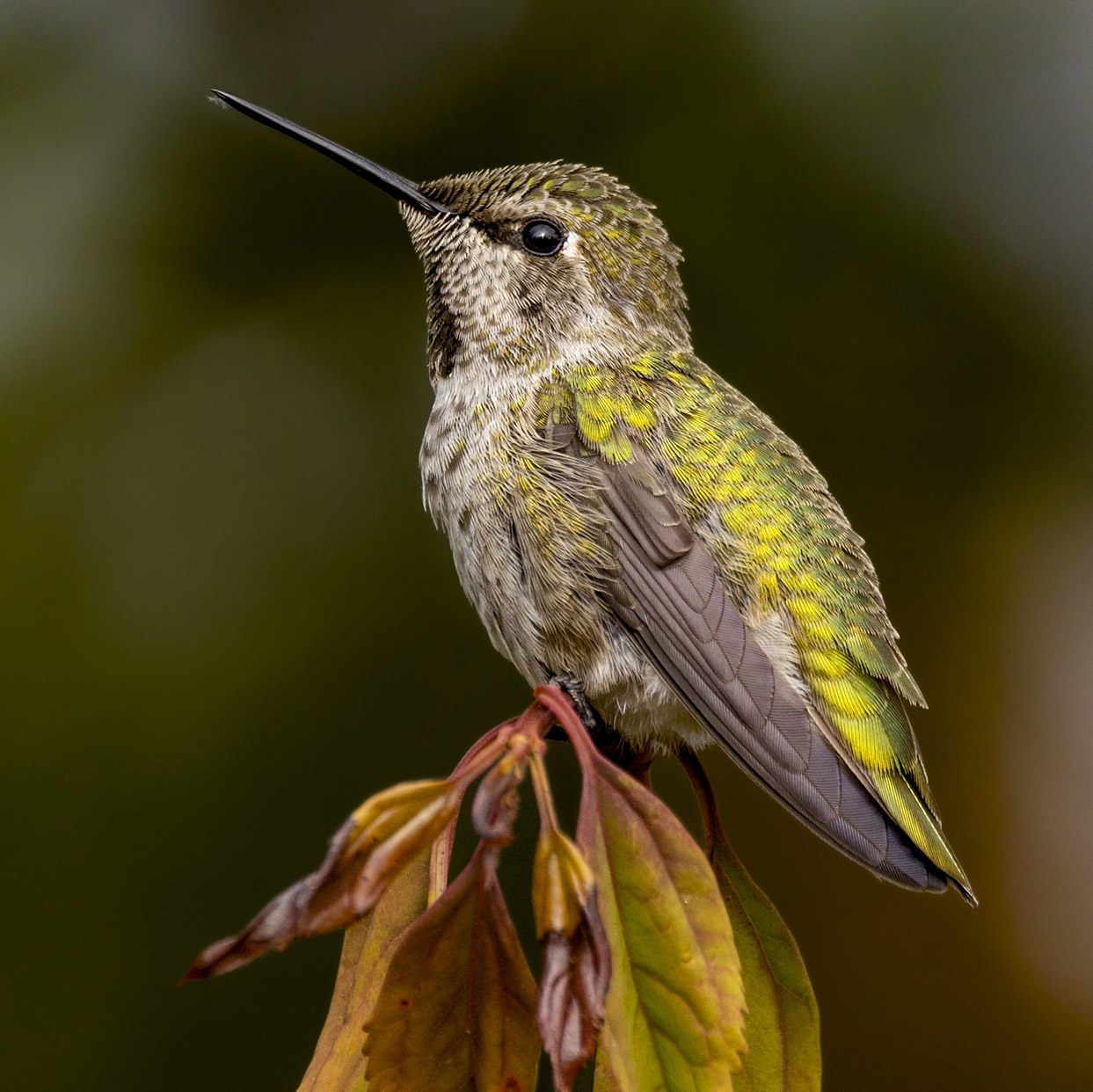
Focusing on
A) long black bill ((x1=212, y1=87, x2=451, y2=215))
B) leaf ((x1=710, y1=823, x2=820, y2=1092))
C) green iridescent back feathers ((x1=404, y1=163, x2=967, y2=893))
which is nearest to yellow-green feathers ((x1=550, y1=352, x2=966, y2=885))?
green iridescent back feathers ((x1=404, y1=163, x2=967, y2=893))

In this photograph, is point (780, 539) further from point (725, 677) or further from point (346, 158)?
point (346, 158)

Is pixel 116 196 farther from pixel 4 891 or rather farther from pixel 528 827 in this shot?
pixel 528 827

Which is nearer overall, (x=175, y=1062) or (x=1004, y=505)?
(x=175, y=1062)

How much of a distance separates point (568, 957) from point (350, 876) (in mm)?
222

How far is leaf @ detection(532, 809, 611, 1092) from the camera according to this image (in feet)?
3.07

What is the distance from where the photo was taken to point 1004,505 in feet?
13.2

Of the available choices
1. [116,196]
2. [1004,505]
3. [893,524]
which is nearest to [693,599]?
[893,524]

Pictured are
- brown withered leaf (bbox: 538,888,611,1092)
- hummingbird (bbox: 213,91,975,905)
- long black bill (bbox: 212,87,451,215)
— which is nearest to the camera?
brown withered leaf (bbox: 538,888,611,1092)

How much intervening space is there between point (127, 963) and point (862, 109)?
389 centimetres

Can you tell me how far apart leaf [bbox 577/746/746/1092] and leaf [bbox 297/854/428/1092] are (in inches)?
8.4

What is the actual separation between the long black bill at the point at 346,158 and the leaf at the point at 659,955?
155 centimetres

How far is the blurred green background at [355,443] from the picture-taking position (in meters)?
3.66

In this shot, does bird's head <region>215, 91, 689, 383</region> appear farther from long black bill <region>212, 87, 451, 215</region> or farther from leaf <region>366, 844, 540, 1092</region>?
leaf <region>366, 844, 540, 1092</region>

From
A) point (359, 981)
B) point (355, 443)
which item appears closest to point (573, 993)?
point (359, 981)
